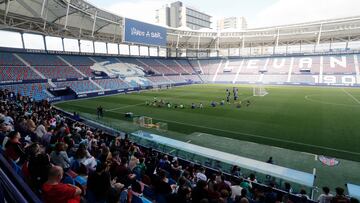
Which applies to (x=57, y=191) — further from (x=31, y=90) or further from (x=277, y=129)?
(x=31, y=90)

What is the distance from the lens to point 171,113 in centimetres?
2408

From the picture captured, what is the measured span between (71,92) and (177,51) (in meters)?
43.5

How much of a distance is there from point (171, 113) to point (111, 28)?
3183cm

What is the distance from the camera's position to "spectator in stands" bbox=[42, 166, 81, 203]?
11.1ft

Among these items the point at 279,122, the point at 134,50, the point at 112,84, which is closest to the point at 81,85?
the point at 112,84

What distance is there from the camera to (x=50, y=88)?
3538 cm

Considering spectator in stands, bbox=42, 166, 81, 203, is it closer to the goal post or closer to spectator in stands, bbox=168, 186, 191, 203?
spectator in stands, bbox=168, 186, 191, 203

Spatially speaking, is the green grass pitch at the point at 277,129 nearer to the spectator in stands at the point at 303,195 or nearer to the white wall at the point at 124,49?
the spectator in stands at the point at 303,195

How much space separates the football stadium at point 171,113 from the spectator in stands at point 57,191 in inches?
0.6

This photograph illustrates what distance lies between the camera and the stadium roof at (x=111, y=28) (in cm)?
3216

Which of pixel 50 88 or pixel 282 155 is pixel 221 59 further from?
pixel 282 155

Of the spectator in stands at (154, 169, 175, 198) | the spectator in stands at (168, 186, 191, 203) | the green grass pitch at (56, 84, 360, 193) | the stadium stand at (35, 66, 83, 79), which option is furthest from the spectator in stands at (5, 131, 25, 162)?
the stadium stand at (35, 66, 83, 79)

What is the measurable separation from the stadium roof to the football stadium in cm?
31

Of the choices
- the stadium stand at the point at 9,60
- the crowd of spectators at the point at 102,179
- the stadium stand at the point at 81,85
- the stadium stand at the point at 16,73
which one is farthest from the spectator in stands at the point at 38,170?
the stadium stand at the point at 9,60
